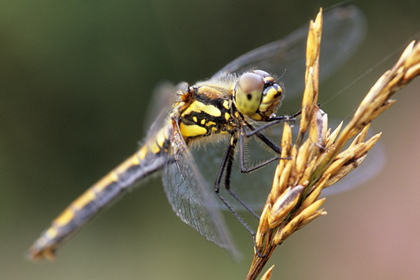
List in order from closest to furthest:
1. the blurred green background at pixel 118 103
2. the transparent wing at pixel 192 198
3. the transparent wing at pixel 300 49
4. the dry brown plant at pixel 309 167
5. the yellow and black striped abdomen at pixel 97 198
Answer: the dry brown plant at pixel 309 167 < the transparent wing at pixel 192 198 < the transparent wing at pixel 300 49 < the yellow and black striped abdomen at pixel 97 198 < the blurred green background at pixel 118 103

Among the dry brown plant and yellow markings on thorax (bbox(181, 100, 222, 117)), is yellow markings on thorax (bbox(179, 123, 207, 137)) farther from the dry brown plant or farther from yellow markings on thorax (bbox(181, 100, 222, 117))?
the dry brown plant

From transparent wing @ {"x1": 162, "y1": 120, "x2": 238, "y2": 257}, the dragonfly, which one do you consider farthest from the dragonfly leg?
transparent wing @ {"x1": 162, "y1": 120, "x2": 238, "y2": 257}

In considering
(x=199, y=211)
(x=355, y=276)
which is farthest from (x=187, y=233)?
(x=199, y=211)

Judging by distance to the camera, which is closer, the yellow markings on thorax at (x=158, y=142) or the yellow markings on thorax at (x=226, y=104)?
the yellow markings on thorax at (x=226, y=104)

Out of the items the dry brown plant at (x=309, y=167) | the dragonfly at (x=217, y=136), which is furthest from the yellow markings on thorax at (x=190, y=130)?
the dry brown plant at (x=309, y=167)

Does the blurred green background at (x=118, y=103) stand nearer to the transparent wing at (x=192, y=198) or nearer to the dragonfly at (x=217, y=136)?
the dragonfly at (x=217, y=136)

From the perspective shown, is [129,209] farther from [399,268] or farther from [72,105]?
[399,268]

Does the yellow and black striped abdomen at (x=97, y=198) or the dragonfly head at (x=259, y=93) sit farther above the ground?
the yellow and black striped abdomen at (x=97, y=198)
